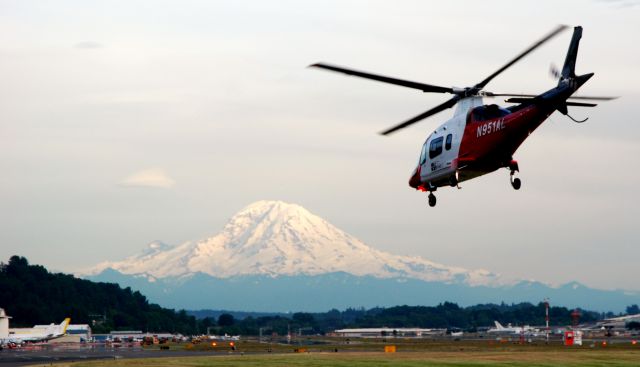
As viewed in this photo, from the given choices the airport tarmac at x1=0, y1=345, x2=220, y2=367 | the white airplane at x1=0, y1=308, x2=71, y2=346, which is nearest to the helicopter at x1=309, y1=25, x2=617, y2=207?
the airport tarmac at x1=0, y1=345, x2=220, y2=367

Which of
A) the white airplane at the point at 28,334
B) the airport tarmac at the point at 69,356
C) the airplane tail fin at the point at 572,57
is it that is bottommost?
the airport tarmac at the point at 69,356

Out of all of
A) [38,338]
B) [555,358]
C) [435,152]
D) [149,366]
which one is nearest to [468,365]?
[555,358]

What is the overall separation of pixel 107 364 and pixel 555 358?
43066 millimetres

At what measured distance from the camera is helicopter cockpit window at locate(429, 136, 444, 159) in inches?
2388

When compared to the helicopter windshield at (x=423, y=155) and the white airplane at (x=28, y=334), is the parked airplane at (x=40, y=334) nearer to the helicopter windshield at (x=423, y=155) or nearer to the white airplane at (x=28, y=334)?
the white airplane at (x=28, y=334)

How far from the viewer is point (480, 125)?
5725 centimetres

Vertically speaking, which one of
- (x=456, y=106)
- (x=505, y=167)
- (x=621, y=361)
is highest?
(x=456, y=106)

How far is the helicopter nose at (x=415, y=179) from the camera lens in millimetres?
63594

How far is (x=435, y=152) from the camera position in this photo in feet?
200

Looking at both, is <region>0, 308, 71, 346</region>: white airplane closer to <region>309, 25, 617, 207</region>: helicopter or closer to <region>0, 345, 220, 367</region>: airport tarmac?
<region>0, 345, 220, 367</region>: airport tarmac

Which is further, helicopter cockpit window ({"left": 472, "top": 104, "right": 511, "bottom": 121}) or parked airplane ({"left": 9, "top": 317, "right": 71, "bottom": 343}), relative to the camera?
parked airplane ({"left": 9, "top": 317, "right": 71, "bottom": 343})

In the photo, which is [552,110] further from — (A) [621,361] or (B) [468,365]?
(A) [621,361]

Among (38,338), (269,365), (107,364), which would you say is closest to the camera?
(269,365)

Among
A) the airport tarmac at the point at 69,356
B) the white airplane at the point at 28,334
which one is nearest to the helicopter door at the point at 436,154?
the airport tarmac at the point at 69,356
